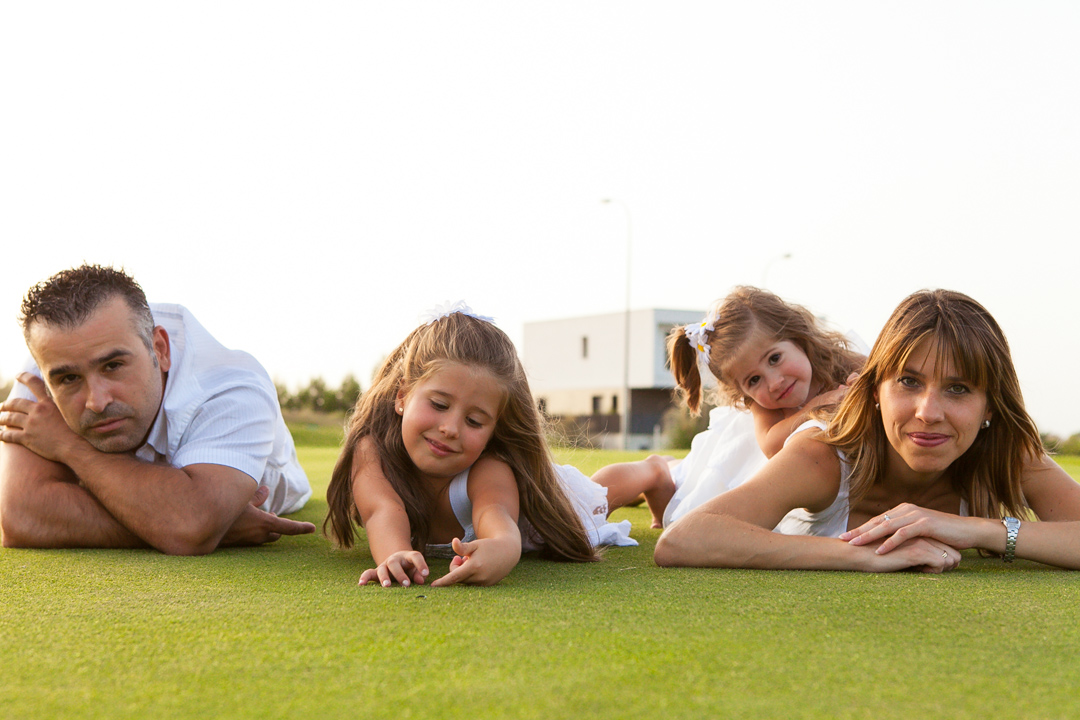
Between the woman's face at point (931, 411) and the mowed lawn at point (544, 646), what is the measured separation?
442mm

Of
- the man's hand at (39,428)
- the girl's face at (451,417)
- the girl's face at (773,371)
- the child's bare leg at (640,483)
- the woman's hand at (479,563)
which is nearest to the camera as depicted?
the woman's hand at (479,563)

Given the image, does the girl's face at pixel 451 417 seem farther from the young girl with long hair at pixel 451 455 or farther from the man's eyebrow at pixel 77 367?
the man's eyebrow at pixel 77 367

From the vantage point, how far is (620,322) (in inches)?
2040

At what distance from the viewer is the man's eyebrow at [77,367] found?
367cm

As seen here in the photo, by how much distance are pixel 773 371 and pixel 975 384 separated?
1798 millimetres

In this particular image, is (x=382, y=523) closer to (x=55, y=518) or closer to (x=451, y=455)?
(x=451, y=455)

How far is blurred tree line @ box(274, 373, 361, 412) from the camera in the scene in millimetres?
38812

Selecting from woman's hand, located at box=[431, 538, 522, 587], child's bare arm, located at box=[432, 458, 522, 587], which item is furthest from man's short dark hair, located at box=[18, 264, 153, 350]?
woman's hand, located at box=[431, 538, 522, 587]

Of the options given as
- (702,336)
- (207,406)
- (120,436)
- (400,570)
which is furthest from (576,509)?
(120,436)

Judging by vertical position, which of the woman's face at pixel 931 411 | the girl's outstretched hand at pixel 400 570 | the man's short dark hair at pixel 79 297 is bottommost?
the girl's outstretched hand at pixel 400 570

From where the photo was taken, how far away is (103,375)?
379 centimetres

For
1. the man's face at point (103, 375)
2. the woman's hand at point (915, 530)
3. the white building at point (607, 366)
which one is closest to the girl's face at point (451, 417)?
the man's face at point (103, 375)

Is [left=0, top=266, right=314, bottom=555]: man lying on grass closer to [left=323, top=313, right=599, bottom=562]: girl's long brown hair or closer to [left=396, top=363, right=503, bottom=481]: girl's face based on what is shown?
[left=323, top=313, right=599, bottom=562]: girl's long brown hair

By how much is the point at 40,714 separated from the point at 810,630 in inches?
65.7
